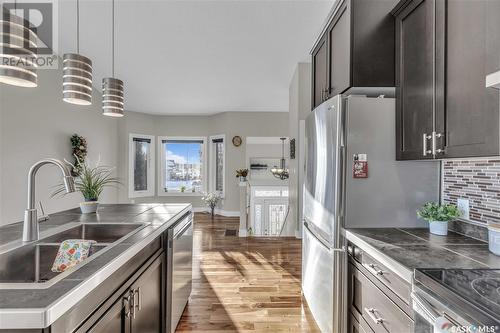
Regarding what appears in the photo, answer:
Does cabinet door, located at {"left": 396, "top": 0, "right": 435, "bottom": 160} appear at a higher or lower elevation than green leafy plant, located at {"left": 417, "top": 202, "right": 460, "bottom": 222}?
higher

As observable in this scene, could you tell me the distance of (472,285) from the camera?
0.89 metres

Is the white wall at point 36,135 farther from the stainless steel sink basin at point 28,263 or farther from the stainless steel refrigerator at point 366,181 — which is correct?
the stainless steel refrigerator at point 366,181

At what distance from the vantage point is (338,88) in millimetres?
1942

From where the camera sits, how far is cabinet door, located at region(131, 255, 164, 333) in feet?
4.47

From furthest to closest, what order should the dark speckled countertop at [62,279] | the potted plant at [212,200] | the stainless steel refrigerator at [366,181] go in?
1. the potted plant at [212,200]
2. the stainless steel refrigerator at [366,181]
3. the dark speckled countertop at [62,279]

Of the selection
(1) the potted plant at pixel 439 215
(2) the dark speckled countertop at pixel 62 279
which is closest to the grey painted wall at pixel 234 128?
(2) the dark speckled countertop at pixel 62 279

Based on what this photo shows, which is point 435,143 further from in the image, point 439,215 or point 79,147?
point 79,147

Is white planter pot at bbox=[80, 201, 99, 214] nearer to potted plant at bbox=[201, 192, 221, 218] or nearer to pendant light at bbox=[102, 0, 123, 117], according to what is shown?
pendant light at bbox=[102, 0, 123, 117]

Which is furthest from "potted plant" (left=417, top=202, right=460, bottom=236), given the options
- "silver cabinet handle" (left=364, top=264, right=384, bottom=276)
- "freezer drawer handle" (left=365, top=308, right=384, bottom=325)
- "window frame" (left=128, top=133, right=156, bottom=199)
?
"window frame" (left=128, top=133, right=156, bottom=199)

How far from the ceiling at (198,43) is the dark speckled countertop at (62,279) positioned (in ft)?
7.64

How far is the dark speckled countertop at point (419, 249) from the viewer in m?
1.11

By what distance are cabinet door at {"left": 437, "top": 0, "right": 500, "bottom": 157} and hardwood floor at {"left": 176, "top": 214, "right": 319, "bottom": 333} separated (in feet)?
5.72

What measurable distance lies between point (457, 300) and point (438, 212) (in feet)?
2.88

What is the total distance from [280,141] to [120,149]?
396 centimetres
